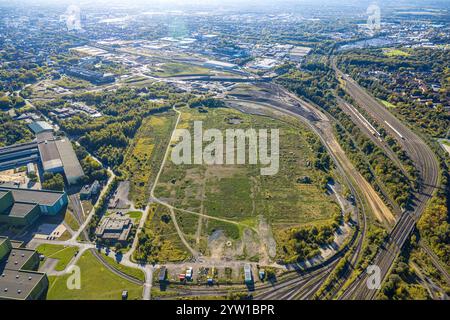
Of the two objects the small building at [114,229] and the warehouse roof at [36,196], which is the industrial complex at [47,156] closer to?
the warehouse roof at [36,196]

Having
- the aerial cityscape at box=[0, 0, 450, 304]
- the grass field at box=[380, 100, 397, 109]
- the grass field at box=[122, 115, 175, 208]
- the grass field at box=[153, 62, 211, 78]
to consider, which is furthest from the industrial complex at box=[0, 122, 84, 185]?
the grass field at box=[380, 100, 397, 109]

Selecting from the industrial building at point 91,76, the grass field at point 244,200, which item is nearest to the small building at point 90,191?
the grass field at point 244,200

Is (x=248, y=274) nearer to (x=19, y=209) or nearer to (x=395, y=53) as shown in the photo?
(x=19, y=209)

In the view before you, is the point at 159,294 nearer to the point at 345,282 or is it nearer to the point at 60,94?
the point at 345,282

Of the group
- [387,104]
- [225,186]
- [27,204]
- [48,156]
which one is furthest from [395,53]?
[27,204]

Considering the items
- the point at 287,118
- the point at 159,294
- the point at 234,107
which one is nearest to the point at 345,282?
the point at 159,294
